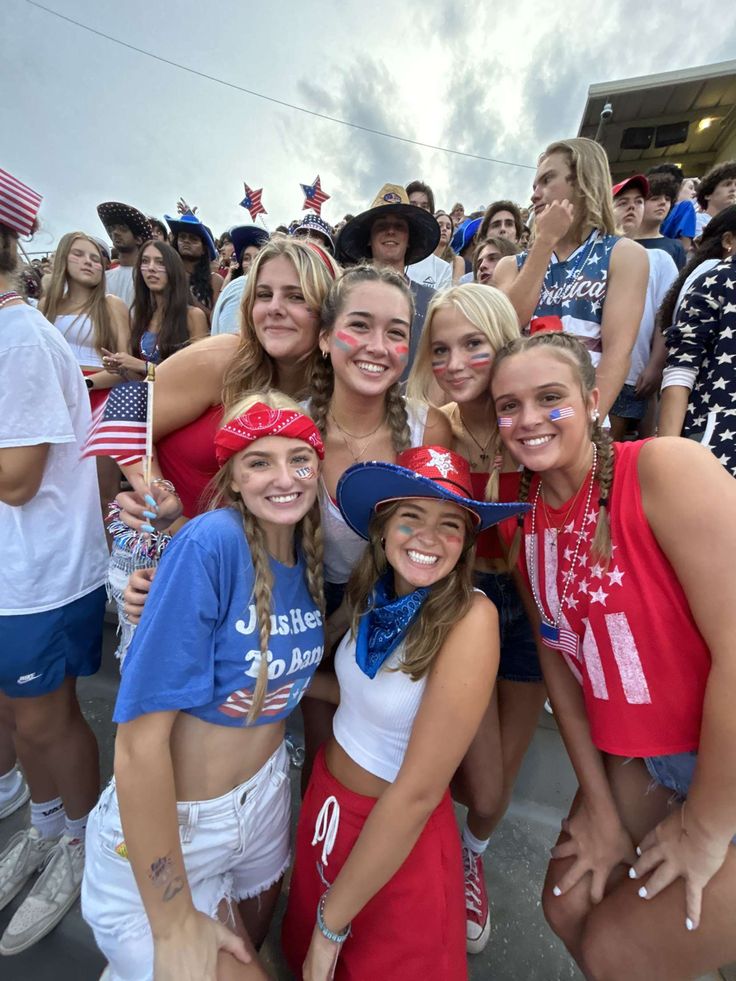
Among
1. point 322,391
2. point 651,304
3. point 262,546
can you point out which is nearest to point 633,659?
point 262,546

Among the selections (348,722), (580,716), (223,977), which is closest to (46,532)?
(348,722)

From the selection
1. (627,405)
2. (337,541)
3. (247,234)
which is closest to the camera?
(337,541)

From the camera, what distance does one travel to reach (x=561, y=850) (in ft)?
5.28

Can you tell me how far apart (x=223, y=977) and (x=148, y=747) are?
0.78m

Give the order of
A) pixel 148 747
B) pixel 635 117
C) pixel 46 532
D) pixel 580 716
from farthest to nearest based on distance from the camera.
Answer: pixel 635 117 < pixel 46 532 < pixel 580 716 < pixel 148 747

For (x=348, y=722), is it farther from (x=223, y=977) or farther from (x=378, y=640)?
(x=223, y=977)

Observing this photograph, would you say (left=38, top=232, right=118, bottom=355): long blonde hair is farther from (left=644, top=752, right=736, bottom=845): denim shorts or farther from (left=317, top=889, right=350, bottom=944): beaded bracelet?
(left=644, top=752, right=736, bottom=845): denim shorts

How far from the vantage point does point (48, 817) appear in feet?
7.47

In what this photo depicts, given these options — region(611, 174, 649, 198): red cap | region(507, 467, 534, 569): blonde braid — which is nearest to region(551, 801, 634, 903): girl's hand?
region(507, 467, 534, 569): blonde braid

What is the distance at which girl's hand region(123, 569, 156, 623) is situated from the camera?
1547 mm

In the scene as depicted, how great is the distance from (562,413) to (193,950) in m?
1.96

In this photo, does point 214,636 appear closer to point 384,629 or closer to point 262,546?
point 262,546

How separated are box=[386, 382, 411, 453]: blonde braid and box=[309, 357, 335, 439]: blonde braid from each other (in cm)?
29

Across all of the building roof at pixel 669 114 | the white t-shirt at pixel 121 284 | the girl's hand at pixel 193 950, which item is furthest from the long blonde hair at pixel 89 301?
the building roof at pixel 669 114
